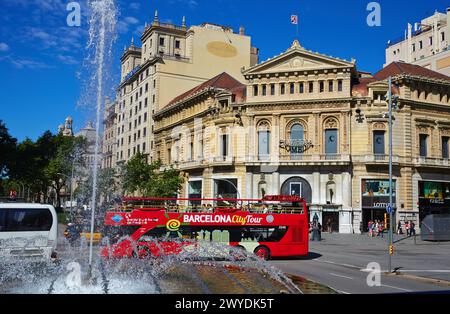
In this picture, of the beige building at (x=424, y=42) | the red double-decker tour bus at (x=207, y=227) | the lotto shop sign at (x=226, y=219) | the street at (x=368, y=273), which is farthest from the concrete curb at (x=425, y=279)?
the beige building at (x=424, y=42)

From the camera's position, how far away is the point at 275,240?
82.3 feet

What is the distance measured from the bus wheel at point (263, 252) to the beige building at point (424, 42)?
54.3 m

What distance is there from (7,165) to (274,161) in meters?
40.2

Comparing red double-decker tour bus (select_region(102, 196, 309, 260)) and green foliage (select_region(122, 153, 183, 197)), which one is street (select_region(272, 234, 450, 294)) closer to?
red double-decker tour bus (select_region(102, 196, 309, 260))

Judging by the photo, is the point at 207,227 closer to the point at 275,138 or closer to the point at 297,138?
the point at 275,138

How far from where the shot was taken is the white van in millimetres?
17406

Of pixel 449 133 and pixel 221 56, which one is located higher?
pixel 221 56

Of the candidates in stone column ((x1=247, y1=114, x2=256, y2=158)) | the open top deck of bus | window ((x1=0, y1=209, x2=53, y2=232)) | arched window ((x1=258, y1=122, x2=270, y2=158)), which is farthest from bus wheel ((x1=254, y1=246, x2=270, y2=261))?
stone column ((x1=247, y1=114, x2=256, y2=158))

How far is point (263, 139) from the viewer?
54.3 meters

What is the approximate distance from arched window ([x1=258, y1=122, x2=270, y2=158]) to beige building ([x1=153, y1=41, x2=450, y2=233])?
0.38ft

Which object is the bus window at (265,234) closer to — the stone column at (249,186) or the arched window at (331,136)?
the arched window at (331,136)
